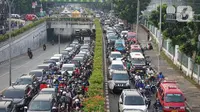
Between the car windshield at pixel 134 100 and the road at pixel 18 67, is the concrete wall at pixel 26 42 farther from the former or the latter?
the car windshield at pixel 134 100

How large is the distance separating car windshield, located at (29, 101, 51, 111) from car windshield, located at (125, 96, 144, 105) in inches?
169

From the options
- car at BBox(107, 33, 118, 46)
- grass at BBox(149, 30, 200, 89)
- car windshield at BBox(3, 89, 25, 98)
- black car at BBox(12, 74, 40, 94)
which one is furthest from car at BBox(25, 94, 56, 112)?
car at BBox(107, 33, 118, 46)

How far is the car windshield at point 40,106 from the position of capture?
2183cm

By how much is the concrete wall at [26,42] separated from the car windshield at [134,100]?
1086 inches

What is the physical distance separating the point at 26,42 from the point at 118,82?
36116 millimetres

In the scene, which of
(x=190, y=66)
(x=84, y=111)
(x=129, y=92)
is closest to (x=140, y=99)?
(x=129, y=92)

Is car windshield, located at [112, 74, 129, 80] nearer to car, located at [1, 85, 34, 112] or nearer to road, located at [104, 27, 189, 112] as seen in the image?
road, located at [104, 27, 189, 112]

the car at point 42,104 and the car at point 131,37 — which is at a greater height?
the car at point 131,37

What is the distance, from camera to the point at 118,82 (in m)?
29.3

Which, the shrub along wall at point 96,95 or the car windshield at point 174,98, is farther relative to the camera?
the car windshield at point 174,98

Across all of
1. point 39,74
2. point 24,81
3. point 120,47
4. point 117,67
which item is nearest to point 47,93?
point 24,81

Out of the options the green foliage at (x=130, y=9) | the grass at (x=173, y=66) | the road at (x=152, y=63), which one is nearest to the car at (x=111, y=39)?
the road at (x=152, y=63)

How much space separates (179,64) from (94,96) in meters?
20.1

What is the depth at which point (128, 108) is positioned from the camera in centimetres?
2252
